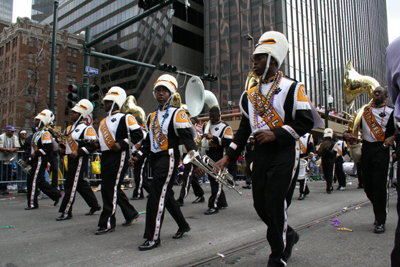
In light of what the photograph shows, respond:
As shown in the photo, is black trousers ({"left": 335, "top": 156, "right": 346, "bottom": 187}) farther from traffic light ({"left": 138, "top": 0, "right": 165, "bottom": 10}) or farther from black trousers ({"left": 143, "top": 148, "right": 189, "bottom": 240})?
black trousers ({"left": 143, "top": 148, "right": 189, "bottom": 240})

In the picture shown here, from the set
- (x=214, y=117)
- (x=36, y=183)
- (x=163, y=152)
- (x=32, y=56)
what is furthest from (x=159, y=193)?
(x=32, y=56)

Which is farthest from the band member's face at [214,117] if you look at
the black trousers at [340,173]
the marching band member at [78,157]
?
the black trousers at [340,173]

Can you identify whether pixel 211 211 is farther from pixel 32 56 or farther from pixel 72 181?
pixel 32 56

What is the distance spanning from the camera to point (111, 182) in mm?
5074

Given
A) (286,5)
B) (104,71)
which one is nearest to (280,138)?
(286,5)

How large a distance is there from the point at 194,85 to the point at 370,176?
5.72 metres

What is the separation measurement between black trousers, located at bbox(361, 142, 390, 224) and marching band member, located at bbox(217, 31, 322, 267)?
2215mm

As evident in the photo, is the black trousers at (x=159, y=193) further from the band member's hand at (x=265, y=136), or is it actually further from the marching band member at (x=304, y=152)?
the marching band member at (x=304, y=152)

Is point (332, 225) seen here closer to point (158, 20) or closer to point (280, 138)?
point (280, 138)

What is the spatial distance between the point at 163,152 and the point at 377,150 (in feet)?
10.3

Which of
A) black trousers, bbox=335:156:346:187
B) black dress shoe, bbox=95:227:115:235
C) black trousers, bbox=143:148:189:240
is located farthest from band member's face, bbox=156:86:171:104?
black trousers, bbox=335:156:346:187

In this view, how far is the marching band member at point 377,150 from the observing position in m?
4.91

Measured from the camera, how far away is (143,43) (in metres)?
48.5

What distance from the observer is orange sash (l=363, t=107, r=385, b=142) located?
520cm
